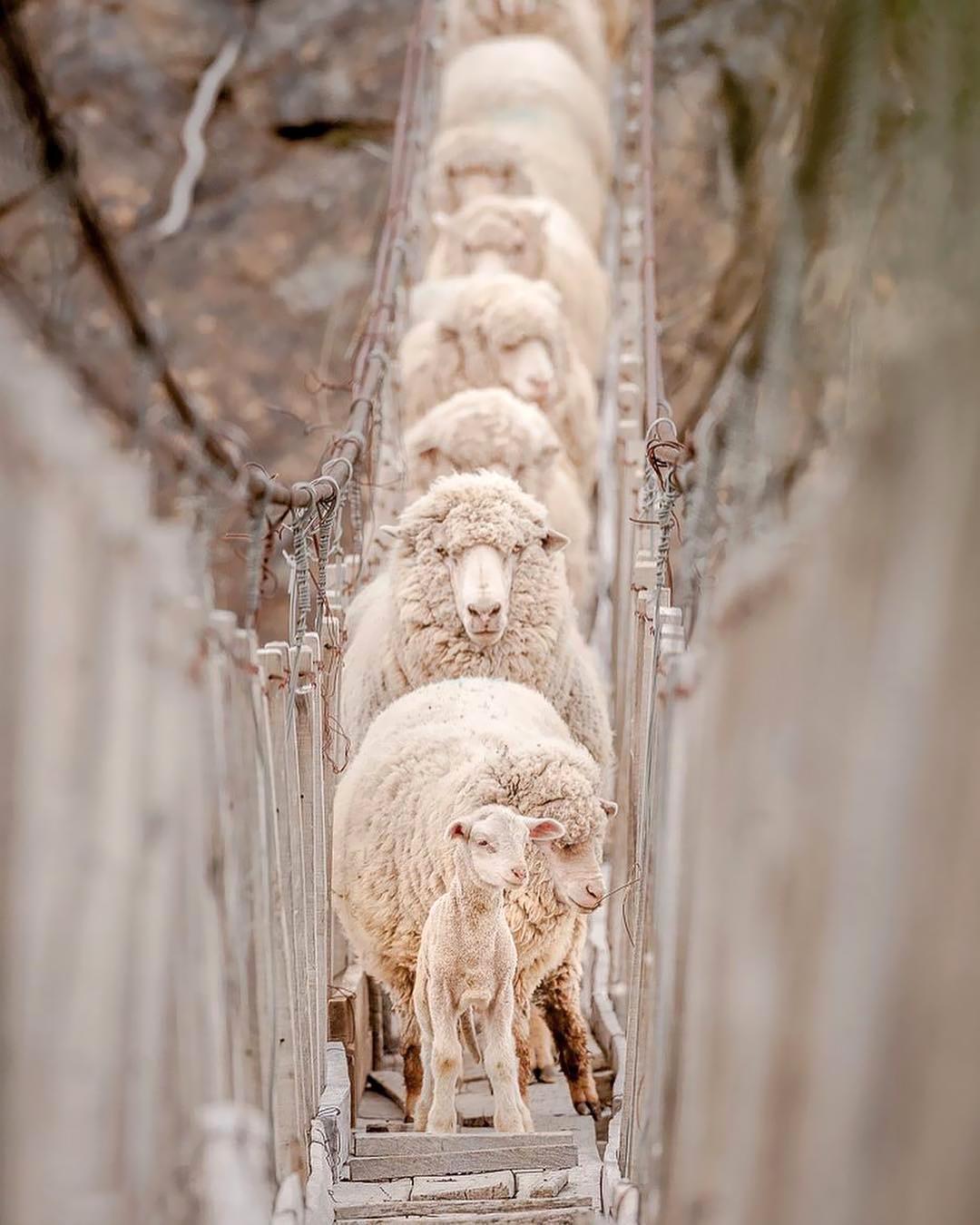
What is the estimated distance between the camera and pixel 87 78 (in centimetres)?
1191

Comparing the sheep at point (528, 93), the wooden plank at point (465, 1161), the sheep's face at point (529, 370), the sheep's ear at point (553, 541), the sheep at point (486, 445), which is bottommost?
the wooden plank at point (465, 1161)

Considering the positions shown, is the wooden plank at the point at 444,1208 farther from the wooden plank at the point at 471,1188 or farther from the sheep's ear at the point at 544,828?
the sheep's ear at the point at 544,828

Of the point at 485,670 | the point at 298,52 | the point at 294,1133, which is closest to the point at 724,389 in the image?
the point at 294,1133

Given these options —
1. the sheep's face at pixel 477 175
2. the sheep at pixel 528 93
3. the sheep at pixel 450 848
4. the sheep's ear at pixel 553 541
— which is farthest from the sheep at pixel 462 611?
the sheep at pixel 528 93

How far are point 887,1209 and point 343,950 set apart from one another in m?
2.34

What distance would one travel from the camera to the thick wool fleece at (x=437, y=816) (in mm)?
2613

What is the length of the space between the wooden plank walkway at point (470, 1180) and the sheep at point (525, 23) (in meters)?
6.50

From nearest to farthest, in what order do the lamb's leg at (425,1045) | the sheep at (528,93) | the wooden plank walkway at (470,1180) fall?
the wooden plank walkway at (470,1180), the lamb's leg at (425,1045), the sheep at (528,93)

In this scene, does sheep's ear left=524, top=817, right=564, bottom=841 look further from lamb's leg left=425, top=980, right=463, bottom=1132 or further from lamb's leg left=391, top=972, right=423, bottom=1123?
lamb's leg left=391, top=972, right=423, bottom=1123

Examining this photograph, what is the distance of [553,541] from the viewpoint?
135 inches

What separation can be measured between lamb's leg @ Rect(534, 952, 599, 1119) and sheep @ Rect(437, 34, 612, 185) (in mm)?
5035

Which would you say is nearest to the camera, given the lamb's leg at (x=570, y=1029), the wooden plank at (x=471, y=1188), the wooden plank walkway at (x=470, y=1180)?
the wooden plank walkway at (x=470, y=1180)

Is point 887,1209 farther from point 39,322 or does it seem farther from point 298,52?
point 298,52

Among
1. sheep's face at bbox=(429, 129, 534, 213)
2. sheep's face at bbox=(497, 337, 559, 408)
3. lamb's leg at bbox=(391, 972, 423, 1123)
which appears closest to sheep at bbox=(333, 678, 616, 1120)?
lamb's leg at bbox=(391, 972, 423, 1123)
